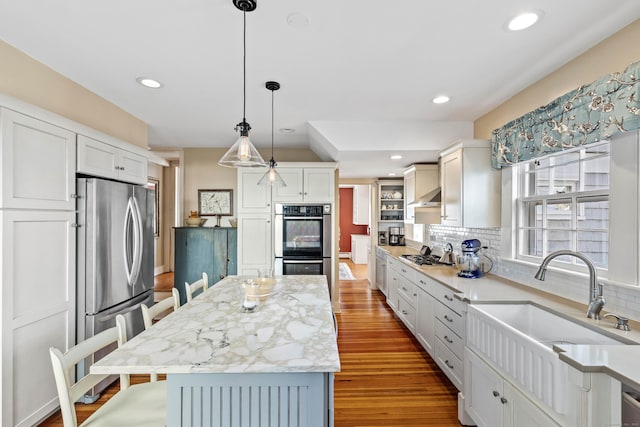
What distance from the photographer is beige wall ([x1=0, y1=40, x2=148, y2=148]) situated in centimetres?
199

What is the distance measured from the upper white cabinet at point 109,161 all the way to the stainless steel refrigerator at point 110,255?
13cm

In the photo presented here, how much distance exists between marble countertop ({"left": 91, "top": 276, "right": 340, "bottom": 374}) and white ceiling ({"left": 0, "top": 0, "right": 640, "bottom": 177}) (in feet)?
5.54

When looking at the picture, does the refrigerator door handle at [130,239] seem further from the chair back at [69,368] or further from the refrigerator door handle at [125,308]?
the chair back at [69,368]

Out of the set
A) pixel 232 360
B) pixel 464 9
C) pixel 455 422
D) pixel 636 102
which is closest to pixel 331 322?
pixel 232 360

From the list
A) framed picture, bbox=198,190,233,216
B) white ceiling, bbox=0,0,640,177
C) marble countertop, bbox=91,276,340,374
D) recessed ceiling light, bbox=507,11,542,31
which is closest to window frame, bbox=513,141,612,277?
white ceiling, bbox=0,0,640,177

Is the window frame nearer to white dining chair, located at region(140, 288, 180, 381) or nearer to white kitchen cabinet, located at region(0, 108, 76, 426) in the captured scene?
white dining chair, located at region(140, 288, 180, 381)

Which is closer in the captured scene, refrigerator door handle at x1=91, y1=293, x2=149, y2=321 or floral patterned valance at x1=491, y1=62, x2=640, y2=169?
floral patterned valance at x1=491, y1=62, x2=640, y2=169

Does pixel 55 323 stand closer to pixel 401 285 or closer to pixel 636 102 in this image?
pixel 401 285

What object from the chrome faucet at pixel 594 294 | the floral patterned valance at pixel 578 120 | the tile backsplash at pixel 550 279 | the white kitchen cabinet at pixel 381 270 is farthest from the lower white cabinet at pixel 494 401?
the white kitchen cabinet at pixel 381 270

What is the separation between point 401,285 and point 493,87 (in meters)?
2.53

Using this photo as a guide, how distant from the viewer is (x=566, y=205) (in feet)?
7.50

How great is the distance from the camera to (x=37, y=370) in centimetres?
200

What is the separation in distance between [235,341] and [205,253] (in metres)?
3.19

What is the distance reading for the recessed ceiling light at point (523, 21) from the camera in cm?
164
